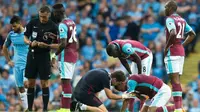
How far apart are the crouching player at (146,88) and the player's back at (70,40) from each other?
6.30 ft

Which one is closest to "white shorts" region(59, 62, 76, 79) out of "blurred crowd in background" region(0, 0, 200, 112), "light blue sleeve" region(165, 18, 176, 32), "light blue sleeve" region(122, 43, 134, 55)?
"light blue sleeve" region(122, 43, 134, 55)

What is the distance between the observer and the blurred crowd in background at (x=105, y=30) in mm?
23594

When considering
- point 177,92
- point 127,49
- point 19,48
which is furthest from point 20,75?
point 177,92

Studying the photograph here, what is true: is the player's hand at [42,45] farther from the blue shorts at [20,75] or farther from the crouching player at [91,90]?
the crouching player at [91,90]

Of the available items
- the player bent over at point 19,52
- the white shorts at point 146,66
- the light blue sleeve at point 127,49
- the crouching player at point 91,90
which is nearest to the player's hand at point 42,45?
the player bent over at point 19,52

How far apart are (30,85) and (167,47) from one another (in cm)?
342

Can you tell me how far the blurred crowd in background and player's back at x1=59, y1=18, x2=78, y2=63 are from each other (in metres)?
4.35

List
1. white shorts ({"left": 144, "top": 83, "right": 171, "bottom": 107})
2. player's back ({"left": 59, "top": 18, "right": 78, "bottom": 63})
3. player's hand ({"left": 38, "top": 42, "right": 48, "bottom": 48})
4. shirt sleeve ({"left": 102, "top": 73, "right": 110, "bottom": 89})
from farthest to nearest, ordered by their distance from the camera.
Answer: player's hand ({"left": 38, "top": 42, "right": 48, "bottom": 48})
player's back ({"left": 59, "top": 18, "right": 78, "bottom": 63})
shirt sleeve ({"left": 102, "top": 73, "right": 110, "bottom": 89})
white shorts ({"left": 144, "top": 83, "right": 171, "bottom": 107})

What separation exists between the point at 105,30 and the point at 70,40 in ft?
29.8

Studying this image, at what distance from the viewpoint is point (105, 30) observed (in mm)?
27000

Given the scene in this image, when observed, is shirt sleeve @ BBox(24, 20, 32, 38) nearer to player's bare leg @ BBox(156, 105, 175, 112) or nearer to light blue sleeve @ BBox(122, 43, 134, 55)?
light blue sleeve @ BBox(122, 43, 134, 55)

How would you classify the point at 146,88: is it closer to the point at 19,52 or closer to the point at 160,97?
the point at 160,97

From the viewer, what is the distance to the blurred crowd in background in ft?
77.4

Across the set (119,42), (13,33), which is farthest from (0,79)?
Result: (119,42)
